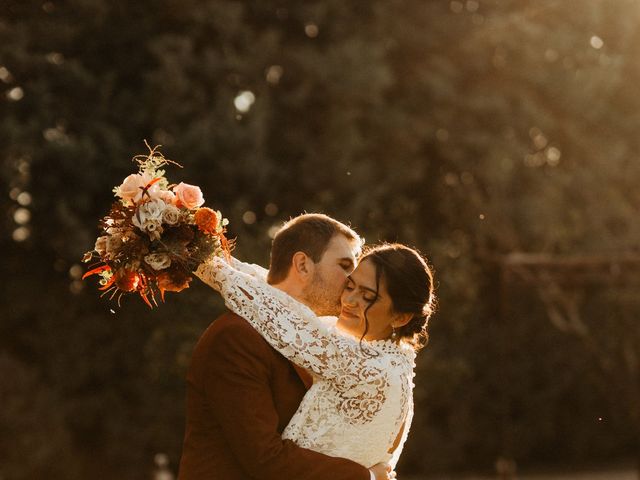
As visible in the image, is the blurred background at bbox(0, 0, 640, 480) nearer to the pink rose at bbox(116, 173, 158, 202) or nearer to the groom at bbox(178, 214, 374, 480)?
the pink rose at bbox(116, 173, 158, 202)

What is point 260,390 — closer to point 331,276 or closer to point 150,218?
point 331,276

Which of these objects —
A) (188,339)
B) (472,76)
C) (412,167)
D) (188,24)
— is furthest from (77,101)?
(472,76)

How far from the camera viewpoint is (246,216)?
1438cm

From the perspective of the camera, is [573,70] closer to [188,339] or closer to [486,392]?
[486,392]

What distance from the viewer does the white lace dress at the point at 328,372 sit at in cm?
345

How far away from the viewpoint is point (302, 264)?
146 inches

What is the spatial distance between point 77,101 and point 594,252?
8071 mm

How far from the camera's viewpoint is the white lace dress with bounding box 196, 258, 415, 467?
3445 millimetres

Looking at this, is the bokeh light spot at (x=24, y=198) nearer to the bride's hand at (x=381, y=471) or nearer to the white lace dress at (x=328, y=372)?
the white lace dress at (x=328, y=372)

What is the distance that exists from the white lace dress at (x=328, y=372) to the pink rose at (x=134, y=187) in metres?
0.33

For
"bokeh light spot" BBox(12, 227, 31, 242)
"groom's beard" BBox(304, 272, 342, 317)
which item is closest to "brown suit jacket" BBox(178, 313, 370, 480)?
"groom's beard" BBox(304, 272, 342, 317)

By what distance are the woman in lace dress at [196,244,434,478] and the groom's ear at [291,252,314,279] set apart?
0.45ft

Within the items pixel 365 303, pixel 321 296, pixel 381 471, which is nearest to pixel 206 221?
pixel 321 296

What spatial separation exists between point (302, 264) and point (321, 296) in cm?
13
